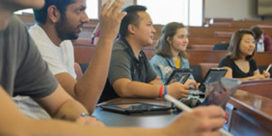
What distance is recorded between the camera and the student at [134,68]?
1473mm

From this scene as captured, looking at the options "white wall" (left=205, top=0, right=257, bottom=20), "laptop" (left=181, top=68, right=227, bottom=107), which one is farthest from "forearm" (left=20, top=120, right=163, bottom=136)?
"white wall" (left=205, top=0, right=257, bottom=20)

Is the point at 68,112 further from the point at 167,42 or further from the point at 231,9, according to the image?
the point at 231,9

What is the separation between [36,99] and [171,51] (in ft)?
6.24

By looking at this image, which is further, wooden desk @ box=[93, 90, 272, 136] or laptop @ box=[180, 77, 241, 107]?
wooden desk @ box=[93, 90, 272, 136]

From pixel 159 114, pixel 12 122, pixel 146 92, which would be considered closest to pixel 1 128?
pixel 12 122

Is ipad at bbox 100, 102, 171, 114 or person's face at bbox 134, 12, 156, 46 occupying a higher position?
person's face at bbox 134, 12, 156, 46

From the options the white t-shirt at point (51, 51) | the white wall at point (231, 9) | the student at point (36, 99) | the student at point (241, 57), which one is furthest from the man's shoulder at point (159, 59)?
the white wall at point (231, 9)

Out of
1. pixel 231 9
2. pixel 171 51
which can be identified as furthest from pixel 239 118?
pixel 231 9

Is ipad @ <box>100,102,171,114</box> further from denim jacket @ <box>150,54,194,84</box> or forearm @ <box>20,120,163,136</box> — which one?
denim jacket @ <box>150,54,194,84</box>

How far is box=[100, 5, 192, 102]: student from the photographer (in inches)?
58.0

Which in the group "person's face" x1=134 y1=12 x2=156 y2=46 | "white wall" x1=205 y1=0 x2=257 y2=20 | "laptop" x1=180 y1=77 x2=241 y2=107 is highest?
"white wall" x1=205 y1=0 x2=257 y2=20

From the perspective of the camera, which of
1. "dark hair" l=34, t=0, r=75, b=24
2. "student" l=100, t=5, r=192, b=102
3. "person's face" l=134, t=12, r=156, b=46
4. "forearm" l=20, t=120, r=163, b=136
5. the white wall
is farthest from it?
the white wall

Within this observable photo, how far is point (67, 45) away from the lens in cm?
149

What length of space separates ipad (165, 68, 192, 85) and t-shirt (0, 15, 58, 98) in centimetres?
76
